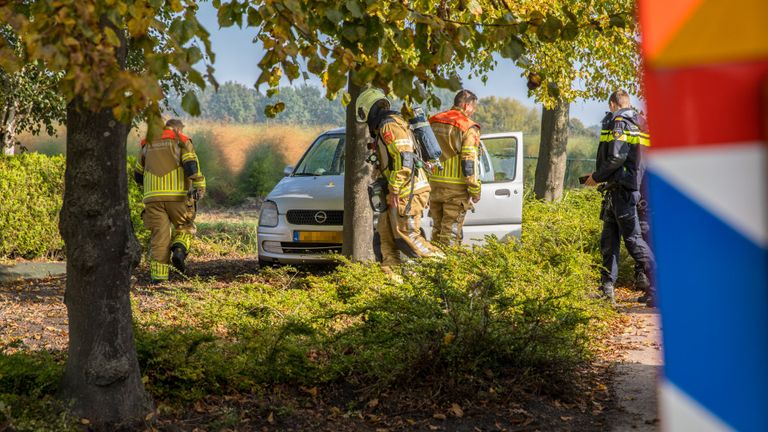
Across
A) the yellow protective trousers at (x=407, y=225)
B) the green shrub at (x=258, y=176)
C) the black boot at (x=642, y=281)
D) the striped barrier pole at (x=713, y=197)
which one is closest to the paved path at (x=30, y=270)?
the yellow protective trousers at (x=407, y=225)

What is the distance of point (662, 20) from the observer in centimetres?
112

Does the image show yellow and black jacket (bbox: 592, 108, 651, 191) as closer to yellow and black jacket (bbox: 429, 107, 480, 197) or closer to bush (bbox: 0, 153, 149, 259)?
yellow and black jacket (bbox: 429, 107, 480, 197)

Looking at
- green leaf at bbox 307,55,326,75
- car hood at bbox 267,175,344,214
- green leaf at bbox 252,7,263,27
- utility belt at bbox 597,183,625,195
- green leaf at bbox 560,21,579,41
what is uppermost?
green leaf at bbox 560,21,579,41

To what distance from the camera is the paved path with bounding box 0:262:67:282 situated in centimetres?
1136

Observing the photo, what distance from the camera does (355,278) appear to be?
714cm

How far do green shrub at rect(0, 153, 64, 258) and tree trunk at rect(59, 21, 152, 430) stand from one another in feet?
28.3

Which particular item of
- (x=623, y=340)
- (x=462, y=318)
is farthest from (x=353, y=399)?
(x=623, y=340)

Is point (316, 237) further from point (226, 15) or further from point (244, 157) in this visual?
point (244, 157)

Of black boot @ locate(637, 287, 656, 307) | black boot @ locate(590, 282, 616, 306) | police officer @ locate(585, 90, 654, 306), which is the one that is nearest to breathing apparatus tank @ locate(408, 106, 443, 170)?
police officer @ locate(585, 90, 654, 306)

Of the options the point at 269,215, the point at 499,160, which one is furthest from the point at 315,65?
the point at 499,160

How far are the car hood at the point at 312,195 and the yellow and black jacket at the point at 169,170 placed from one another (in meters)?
1.09

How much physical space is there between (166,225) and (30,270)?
222 cm

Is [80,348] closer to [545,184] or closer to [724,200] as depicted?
[724,200]

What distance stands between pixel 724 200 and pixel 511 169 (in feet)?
33.5
